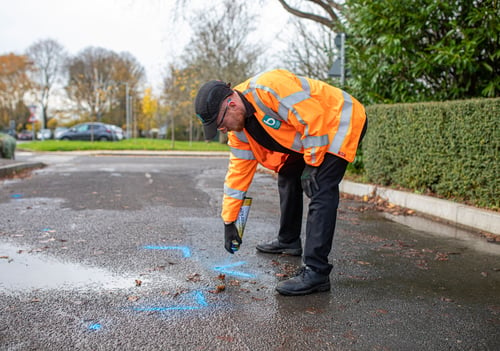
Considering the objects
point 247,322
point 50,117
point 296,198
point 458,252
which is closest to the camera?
point 247,322

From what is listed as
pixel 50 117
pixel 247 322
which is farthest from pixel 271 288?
pixel 50 117

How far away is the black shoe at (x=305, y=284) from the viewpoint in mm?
3035

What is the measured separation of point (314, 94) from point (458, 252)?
2.35 metres

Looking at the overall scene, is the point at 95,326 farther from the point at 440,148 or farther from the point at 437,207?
the point at 440,148

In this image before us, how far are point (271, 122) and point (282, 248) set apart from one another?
148 centimetres

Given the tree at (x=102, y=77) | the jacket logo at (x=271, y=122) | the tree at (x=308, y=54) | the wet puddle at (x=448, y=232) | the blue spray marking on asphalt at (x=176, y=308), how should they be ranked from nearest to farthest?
the blue spray marking on asphalt at (x=176, y=308)
the jacket logo at (x=271, y=122)
the wet puddle at (x=448, y=232)
the tree at (x=308, y=54)
the tree at (x=102, y=77)

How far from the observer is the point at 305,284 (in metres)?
3.06

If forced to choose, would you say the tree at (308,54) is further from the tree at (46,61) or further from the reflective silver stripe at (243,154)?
the tree at (46,61)

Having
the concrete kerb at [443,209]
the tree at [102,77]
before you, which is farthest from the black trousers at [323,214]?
the tree at [102,77]

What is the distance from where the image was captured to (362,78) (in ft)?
29.2

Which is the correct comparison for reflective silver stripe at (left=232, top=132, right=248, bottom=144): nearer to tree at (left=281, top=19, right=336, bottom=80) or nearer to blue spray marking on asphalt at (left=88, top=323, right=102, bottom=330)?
blue spray marking on asphalt at (left=88, top=323, right=102, bottom=330)

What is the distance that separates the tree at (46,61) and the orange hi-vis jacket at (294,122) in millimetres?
58918

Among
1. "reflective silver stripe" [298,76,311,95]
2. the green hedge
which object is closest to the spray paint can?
"reflective silver stripe" [298,76,311,95]

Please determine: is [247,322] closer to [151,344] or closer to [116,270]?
[151,344]
